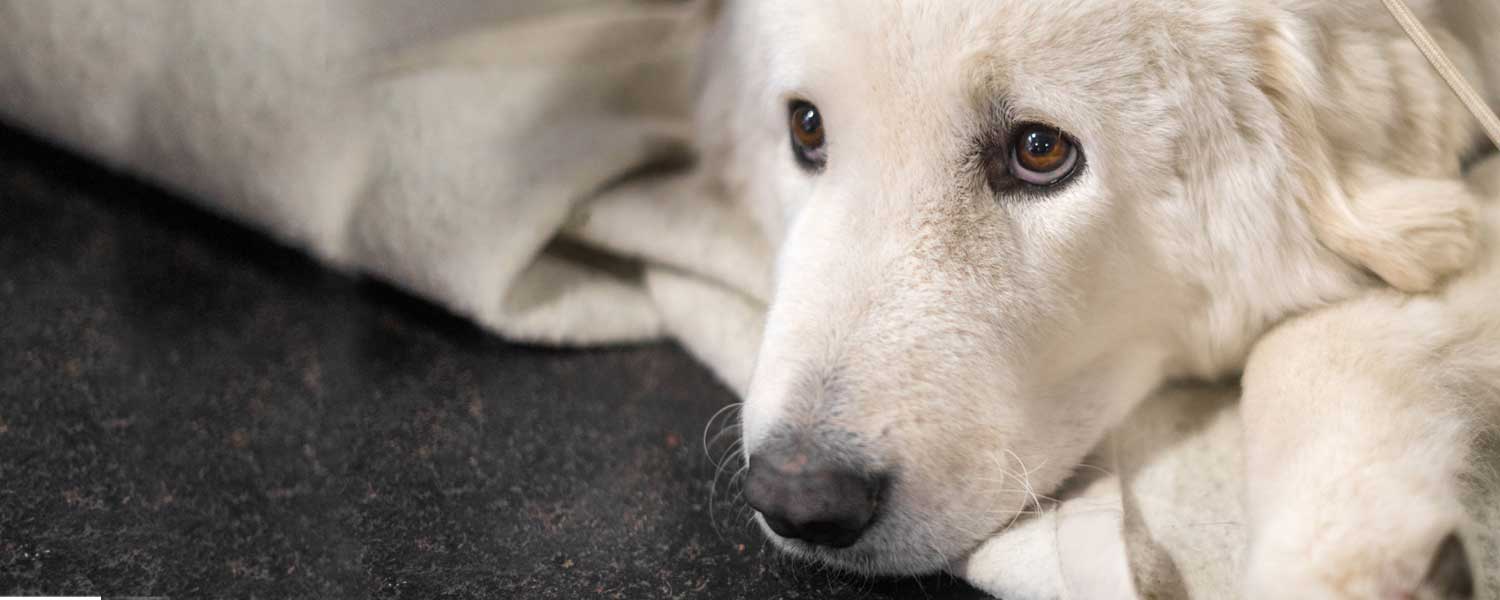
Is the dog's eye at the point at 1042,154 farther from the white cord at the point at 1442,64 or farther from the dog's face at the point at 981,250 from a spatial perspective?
the white cord at the point at 1442,64

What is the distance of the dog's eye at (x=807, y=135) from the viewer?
1320mm

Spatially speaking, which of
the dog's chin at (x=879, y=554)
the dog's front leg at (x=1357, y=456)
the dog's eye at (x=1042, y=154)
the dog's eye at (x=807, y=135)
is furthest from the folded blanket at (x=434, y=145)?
the dog's front leg at (x=1357, y=456)

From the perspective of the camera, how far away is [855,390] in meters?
1.15

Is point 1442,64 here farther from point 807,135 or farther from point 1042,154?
point 807,135

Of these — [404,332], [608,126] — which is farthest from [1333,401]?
[404,332]

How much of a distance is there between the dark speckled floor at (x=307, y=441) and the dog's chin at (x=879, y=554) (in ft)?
0.13

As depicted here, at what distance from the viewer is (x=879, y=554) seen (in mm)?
1165

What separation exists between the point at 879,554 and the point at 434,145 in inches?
33.3

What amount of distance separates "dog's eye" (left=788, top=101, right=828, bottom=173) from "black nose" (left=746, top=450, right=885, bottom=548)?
1.13 feet

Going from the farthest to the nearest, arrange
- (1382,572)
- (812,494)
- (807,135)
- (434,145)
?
(434,145)
(807,135)
(812,494)
(1382,572)

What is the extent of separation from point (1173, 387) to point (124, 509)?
1117mm

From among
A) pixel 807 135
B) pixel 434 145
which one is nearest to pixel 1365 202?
pixel 807 135

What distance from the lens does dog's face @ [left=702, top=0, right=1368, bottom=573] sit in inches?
45.0

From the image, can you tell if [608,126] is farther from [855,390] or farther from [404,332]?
[855,390]
